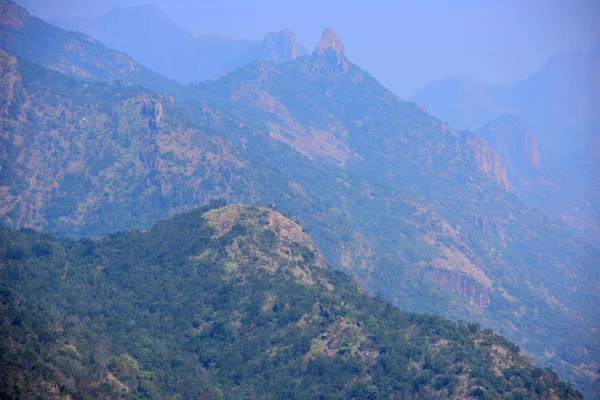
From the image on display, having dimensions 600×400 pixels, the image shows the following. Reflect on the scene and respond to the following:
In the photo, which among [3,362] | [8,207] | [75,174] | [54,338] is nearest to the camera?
[3,362]

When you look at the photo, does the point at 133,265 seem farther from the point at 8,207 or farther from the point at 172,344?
the point at 8,207

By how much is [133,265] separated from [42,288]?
21.8 meters

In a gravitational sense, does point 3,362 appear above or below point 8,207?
below

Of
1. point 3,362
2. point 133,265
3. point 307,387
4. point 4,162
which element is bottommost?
point 3,362

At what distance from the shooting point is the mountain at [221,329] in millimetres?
85250

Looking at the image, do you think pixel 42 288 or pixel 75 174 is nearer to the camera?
pixel 42 288

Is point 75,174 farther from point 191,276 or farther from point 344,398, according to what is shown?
point 344,398

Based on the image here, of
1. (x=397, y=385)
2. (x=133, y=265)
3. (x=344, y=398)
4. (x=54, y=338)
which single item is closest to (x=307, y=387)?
(x=344, y=398)

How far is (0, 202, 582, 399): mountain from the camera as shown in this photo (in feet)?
280

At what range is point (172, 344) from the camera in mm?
104625

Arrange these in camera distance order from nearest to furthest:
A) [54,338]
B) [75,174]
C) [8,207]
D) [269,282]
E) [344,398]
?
[54,338] → [344,398] → [269,282] → [8,207] → [75,174]

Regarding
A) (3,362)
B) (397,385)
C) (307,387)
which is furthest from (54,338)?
(397,385)

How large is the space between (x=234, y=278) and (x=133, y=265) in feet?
72.7

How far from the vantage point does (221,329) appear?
109m
